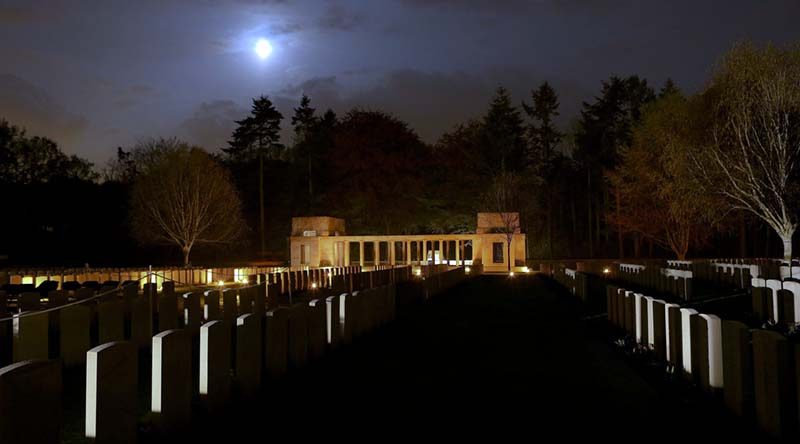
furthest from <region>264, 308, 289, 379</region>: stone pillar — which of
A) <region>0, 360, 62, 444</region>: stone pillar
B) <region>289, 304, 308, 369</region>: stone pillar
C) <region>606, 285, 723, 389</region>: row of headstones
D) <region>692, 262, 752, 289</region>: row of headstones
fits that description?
<region>692, 262, 752, 289</region>: row of headstones

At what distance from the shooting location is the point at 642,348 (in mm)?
8336

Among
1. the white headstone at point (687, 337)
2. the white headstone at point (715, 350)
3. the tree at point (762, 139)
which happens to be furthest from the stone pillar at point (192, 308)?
the tree at point (762, 139)

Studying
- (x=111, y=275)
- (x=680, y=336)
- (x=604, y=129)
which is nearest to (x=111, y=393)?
(x=680, y=336)

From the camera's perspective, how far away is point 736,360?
5.33 metres

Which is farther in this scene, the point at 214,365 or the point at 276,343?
the point at 276,343

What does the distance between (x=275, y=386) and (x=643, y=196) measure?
44.1m

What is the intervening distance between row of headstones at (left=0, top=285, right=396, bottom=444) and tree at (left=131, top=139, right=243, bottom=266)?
117ft

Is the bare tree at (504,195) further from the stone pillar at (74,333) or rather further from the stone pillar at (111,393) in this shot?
the stone pillar at (111,393)

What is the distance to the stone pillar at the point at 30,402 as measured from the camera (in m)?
3.15

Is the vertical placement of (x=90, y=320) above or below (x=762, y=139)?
below

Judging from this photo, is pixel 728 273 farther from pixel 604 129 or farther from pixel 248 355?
pixel 604 129

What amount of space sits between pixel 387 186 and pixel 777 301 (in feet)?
137

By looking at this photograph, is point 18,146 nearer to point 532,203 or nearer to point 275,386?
point 532,203

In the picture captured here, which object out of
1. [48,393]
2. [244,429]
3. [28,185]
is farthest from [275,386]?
[28,185]
